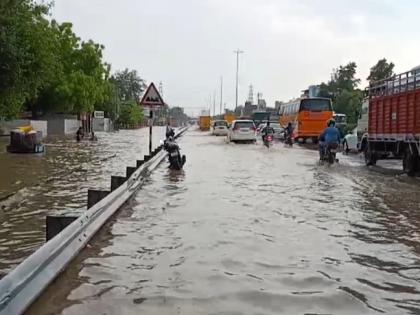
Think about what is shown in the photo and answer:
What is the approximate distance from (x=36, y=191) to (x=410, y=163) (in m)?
10.2

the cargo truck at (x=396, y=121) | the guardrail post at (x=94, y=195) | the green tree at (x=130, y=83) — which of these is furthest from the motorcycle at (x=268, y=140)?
the green tree at (x=130, y=83)

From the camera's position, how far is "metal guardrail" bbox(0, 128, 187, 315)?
4.48m

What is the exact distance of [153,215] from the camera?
9641mm

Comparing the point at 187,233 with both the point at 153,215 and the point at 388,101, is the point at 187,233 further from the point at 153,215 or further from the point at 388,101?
the point at 388,101

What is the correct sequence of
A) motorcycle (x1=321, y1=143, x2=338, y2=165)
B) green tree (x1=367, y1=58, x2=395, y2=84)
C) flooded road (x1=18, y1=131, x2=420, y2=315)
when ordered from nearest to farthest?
flooded road (x1=18, y1=131, x2=420, y2=315), motorcycle (x1=321, y1=143, x2=338, y2=165), green tree (x1=367, y1=58, x2=395, y2=84)

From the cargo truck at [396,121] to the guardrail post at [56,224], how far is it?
12.0 metres

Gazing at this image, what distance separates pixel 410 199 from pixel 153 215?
5480 mm

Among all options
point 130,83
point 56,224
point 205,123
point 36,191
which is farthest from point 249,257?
point 130,83

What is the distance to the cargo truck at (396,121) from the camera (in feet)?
56.1

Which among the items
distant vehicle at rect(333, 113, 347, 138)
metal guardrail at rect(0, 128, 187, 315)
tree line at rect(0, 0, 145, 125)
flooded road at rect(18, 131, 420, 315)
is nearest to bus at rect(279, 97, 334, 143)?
distant vehicle at rect(333, 113, 347, 138)

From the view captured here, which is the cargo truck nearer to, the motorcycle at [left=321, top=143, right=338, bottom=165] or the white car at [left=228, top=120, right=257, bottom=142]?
the motorcycle at [left=321, top=143, right=338, bottom=165]

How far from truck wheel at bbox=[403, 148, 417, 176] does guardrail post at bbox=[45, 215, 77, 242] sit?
12.7m

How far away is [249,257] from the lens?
22.5ft

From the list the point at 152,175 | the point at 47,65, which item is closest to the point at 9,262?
the point at 152,175
